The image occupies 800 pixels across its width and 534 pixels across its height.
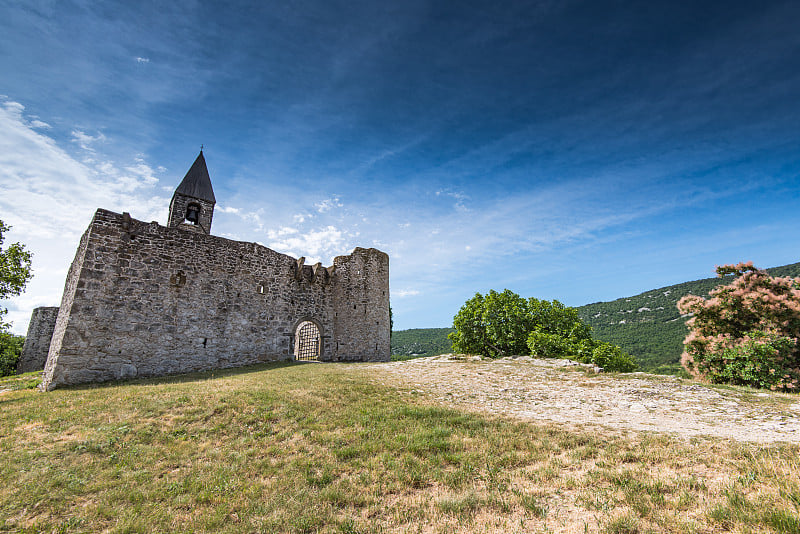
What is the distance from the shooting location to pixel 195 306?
57.7 feet

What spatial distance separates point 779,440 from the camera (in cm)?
557

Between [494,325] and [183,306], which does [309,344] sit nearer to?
[183,306]

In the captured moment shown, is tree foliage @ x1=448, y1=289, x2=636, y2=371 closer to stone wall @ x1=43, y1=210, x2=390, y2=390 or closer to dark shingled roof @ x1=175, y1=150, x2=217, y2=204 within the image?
stone wall @ x1=43, y1=210, x2=390, y2=390

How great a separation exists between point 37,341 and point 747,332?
142 ft

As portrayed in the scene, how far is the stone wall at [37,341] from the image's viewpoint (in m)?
26.8

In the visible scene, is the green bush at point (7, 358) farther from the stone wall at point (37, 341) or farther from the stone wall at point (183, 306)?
the stone wall at point (183, 306)

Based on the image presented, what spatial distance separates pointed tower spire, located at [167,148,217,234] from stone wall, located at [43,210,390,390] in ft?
52.6

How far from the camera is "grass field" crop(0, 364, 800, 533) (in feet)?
12.5

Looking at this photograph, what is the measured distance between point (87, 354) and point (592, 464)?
704 inches

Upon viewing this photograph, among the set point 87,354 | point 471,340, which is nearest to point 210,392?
point 87,354

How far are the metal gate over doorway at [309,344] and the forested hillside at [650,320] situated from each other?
26013mm

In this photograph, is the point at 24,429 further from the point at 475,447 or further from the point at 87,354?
the point at 475,447

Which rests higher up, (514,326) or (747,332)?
(514,326)

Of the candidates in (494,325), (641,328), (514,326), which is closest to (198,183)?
(494,325)
